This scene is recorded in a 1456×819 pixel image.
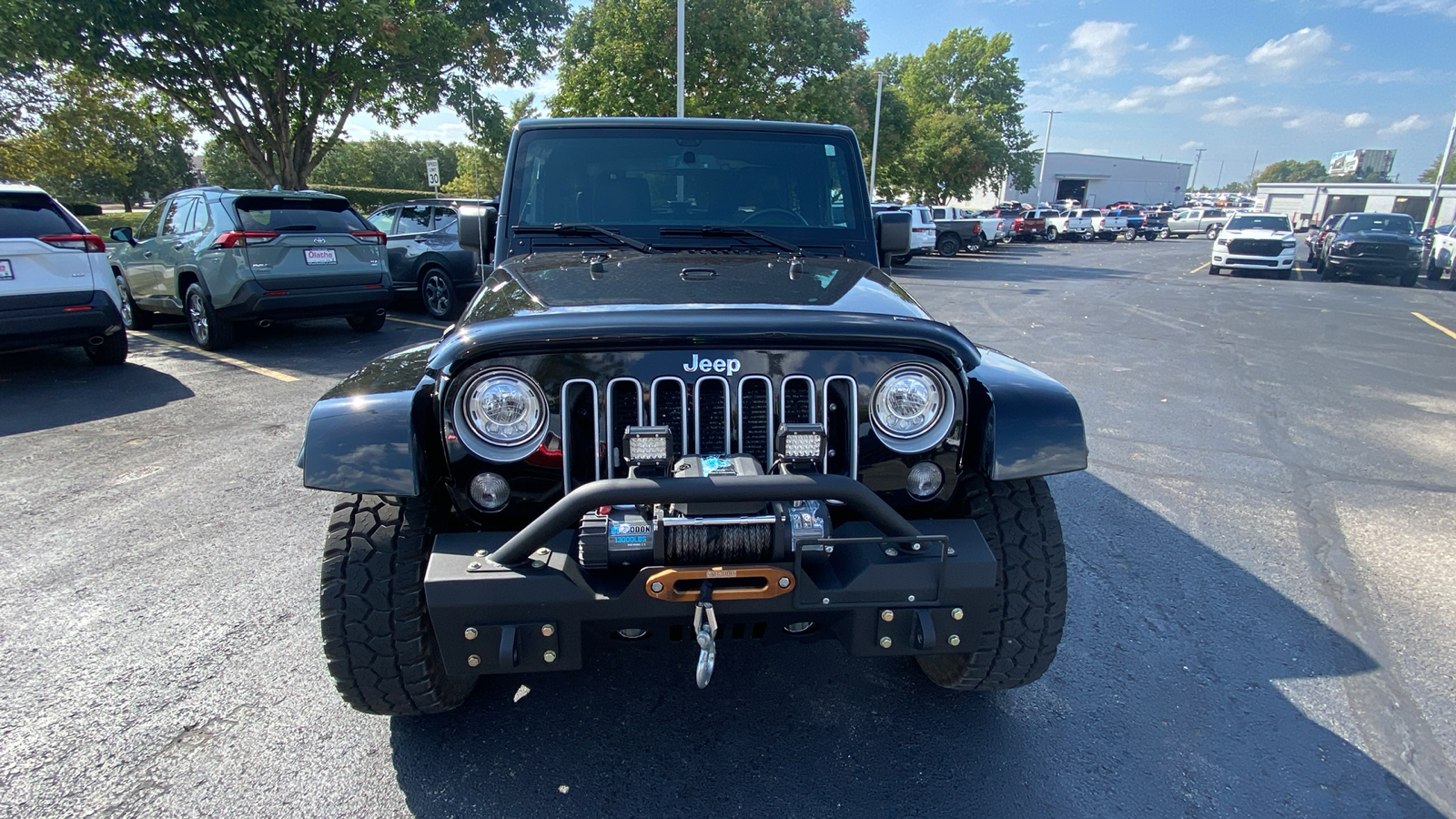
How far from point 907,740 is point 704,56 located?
60.7ft

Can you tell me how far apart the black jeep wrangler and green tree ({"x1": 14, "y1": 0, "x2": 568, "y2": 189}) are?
494 inches

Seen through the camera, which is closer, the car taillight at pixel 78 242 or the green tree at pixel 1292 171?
the car taillight at pixel 78 242

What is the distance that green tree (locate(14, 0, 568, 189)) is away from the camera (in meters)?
11.4

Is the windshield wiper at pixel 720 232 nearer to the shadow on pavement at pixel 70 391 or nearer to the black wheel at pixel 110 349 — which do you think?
the shadow on pavement at pixel 70 391

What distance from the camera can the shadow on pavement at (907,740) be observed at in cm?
215

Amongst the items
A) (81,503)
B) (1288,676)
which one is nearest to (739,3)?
(81,503)

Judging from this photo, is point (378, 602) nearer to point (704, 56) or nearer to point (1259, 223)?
point (704, 56)

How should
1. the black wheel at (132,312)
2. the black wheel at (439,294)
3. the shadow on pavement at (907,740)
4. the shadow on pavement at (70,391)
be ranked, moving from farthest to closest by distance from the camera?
the black wheel at (439,294)
the black wheel at (132,312)
the shadow on pavement at (70,391)
the shadow on pavement at (907,740)

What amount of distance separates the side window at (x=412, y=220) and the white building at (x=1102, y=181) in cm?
6630

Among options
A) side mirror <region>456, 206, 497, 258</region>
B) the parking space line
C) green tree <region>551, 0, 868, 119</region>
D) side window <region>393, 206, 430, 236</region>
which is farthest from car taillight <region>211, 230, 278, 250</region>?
green tree <region>551, 0, 868, 119</region>

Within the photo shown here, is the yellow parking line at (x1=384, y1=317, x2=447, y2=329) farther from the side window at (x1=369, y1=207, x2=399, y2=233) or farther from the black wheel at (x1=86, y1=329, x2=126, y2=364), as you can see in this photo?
the black wheel at (x1=86, y1=329, x2=126, y2=364)

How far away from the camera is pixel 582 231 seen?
324cm

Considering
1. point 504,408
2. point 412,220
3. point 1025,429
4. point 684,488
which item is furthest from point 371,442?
point 412,220

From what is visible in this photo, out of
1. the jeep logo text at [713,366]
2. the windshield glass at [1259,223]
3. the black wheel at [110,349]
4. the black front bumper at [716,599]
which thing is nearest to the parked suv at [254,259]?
the black wheel at [110,349]
